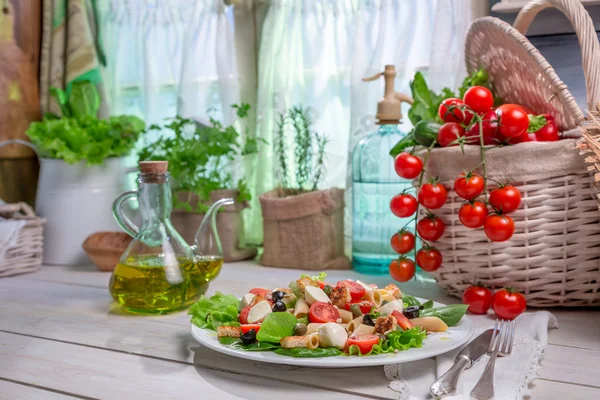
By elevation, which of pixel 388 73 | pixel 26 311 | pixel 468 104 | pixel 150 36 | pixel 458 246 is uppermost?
pixel 150 36

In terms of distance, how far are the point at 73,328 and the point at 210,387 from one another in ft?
1.36

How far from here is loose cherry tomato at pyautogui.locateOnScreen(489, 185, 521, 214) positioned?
1.06 meters

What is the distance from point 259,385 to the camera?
2.75 feet

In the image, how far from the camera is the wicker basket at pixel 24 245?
1652 millimetres

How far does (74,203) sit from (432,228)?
104 cm

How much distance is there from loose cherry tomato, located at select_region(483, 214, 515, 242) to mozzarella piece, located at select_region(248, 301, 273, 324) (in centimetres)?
38

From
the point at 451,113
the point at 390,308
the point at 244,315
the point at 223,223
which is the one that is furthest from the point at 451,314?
the point at 223,223

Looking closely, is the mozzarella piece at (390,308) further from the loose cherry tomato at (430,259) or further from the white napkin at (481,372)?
the loose cherry tomato at (430,259)

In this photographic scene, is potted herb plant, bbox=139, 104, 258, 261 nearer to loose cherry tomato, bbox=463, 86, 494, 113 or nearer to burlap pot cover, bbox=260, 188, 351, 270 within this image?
burlap pot cover, bbox=260, 188, 351, 270

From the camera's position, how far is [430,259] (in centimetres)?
116

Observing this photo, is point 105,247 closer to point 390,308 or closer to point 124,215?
point 124,215

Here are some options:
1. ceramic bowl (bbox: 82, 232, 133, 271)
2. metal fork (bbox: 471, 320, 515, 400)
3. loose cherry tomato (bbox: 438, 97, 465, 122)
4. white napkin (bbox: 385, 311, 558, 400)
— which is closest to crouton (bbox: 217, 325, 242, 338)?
white napkin (bbox: 385, 311, 558, 400)

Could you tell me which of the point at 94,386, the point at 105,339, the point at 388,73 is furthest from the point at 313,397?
the point at 388,73

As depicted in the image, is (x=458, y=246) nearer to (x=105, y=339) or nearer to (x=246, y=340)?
(x=246, y=340)
